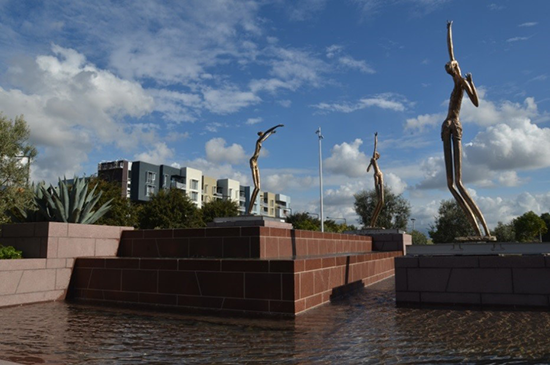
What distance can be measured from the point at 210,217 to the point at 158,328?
34.5m

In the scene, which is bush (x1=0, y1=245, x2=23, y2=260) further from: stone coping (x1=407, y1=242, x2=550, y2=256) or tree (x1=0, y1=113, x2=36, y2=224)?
stone coping (x1=407, y1=242, x2=550, y2=256)

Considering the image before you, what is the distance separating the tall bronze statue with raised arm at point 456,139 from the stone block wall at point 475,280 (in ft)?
2.51

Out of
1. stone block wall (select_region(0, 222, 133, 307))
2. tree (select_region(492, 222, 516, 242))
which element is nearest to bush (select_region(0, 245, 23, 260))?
stone block wall (select_region(0, 222, 133, 307))

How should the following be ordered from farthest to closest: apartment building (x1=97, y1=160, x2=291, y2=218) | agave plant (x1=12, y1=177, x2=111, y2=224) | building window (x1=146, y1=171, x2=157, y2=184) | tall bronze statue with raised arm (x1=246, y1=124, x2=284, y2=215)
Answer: building window (x1=146, y1=171, x2=157, y2=184) → apartment building (x1=97, y1=160, x2=291, y2=218) → tall bronze statue with raised arm (x1=246, y1=124, x2=284, y2=215) → agave plant (x1=12, y1=177, x2=111, y2=224)

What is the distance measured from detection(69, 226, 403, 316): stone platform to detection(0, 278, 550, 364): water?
0.48m

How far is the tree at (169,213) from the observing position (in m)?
33.8

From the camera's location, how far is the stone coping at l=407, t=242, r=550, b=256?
22.4 feet

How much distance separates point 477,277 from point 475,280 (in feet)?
0.19

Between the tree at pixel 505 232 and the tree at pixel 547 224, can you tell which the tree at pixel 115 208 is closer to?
the tree at pixel 505 232

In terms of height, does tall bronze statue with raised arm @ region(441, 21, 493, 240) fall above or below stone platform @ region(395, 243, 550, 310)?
above

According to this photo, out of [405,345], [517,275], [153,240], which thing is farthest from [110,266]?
[517,275]

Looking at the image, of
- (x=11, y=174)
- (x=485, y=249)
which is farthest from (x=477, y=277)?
(x=11, y=174)

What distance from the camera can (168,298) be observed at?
718cm

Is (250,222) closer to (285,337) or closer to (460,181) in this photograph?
(460,181)
